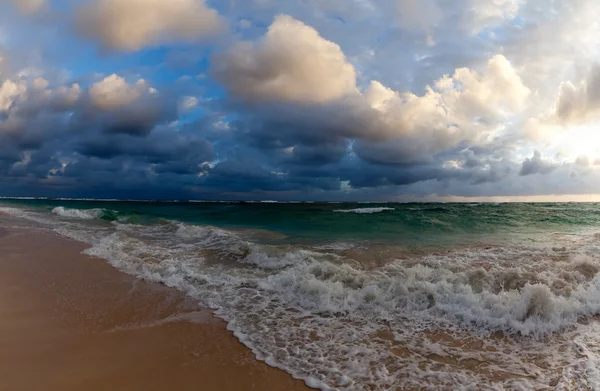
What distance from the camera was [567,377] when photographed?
3.95m

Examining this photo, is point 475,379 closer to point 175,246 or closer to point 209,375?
point 209,375

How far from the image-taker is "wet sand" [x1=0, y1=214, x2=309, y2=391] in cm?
380

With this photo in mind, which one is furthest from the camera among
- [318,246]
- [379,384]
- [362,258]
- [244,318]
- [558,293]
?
[318,246]

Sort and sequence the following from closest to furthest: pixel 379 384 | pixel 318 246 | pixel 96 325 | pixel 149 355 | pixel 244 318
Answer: pixel 379 384 < pixel 149 355 < pixel 96 325 < pixel 244 318 < pixel 318 246

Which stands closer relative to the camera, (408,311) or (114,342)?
(114,342)

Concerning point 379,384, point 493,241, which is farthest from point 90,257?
point 493,241

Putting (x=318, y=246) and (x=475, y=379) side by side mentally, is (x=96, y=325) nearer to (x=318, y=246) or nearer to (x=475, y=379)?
(x=475, y=379)

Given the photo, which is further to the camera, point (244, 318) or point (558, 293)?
point (558, 293)

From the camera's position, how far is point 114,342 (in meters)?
4.70

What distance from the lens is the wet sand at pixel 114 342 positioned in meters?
3.80

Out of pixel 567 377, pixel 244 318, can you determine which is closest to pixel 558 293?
pixel 567 377

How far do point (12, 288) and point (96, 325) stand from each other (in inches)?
133

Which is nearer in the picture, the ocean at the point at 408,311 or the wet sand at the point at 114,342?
Answer: the wet sand at the point at 114,342

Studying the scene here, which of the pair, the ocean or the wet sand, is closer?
the wet sand
